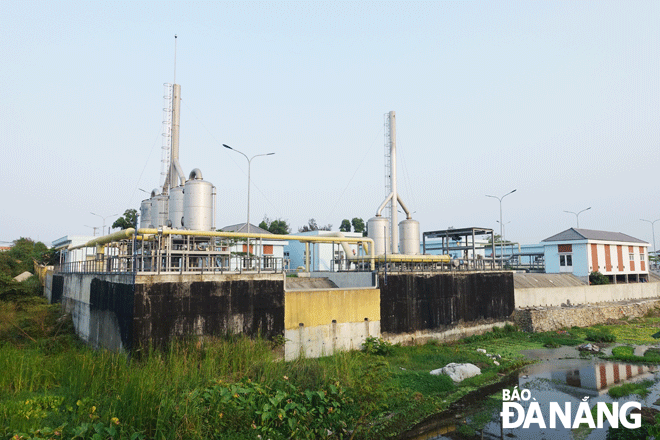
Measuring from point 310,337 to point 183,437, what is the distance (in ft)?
36.9

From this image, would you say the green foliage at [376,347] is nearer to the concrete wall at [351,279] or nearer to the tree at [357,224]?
the concrete wall at [351,279]

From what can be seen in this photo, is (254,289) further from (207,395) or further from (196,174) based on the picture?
(207,395)

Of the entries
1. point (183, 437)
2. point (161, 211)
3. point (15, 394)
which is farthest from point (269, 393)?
point (161, 211)

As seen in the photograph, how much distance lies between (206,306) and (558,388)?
14.5m

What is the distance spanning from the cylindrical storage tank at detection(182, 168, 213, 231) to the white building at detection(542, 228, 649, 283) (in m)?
39.0

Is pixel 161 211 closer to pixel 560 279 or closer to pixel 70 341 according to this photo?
pixel 70 341

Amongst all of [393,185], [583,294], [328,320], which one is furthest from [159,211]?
[583,294]

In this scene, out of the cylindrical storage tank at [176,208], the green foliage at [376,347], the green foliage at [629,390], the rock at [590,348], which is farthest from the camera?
the rock at [590,348]

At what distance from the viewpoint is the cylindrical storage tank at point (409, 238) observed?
31.2 meters

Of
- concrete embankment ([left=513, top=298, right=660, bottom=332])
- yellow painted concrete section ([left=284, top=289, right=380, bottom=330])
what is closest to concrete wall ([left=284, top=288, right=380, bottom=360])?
yellow painted concrete section ([left=284, top=289, right=380, bottom=330])

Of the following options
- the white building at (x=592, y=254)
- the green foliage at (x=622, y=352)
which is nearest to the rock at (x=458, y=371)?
the green foliage at (x=622, y=352)

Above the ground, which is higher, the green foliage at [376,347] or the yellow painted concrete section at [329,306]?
the yellow painted concrete section at [329,306]

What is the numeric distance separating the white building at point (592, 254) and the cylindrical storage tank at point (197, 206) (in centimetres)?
3902

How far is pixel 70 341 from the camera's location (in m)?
19.8
